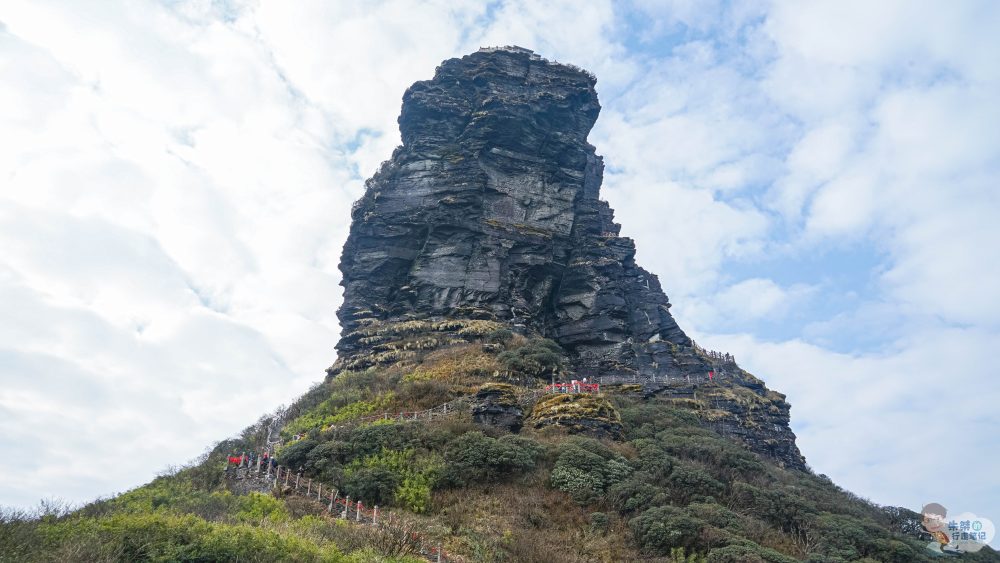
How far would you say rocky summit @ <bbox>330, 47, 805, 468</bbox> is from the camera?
59.8m

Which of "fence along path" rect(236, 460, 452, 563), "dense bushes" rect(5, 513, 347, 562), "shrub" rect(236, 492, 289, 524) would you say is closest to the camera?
"dense bushes" rect(5, 513, 347, 562)

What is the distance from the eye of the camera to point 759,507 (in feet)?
90.7

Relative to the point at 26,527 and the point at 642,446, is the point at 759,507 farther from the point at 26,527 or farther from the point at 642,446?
the point at 26,527

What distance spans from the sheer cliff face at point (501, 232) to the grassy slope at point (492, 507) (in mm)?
21252

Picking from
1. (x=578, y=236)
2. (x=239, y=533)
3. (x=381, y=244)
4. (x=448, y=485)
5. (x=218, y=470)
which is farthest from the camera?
(x=578, y=236)

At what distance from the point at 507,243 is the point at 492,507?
1586 inches

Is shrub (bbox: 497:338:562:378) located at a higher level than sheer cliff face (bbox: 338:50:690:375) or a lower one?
lower

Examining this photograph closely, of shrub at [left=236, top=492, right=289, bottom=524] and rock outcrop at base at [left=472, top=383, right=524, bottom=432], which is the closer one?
shrub at [left=236, top=492, right=289, bottom=524]

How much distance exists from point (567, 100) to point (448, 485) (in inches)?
2138

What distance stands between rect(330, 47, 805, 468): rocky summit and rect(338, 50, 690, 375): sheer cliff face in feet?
0.42

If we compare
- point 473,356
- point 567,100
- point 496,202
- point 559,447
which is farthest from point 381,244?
point 559,447

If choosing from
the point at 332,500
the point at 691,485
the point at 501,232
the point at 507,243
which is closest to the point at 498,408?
the point at 691,485

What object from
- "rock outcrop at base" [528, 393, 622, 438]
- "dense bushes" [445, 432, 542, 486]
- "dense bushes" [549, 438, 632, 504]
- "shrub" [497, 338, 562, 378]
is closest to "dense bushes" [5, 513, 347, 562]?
"dense bushes" [445, 432, 542, 486]

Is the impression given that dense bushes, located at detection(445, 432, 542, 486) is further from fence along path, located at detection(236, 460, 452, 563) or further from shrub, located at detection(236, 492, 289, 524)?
shrub, located at detection(236, 492, 289, 524)
